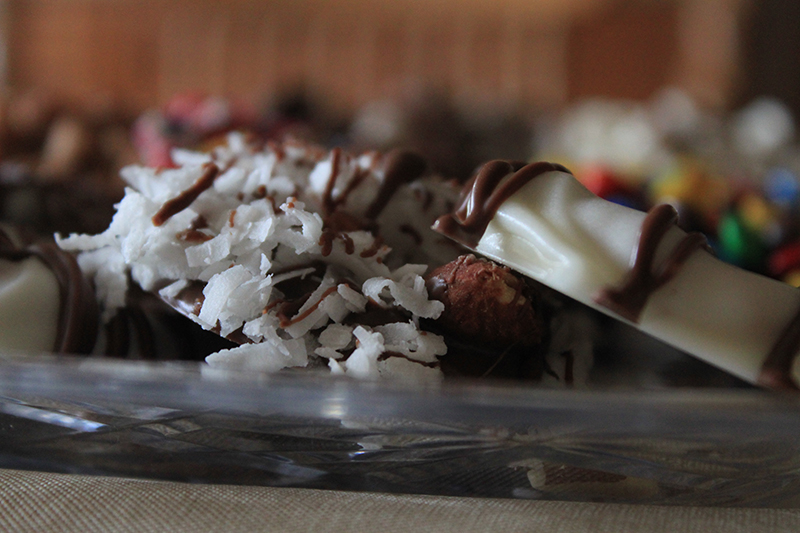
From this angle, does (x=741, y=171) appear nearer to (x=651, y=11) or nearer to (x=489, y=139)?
(x=489, y=139)

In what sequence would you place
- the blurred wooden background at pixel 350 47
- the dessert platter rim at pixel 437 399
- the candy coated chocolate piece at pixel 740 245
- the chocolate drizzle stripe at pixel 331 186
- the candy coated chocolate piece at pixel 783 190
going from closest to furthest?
the dessert platter rim at pixel 437 399 < the chocolate drizzle stripe at pixel 331 186 < the candy coated chocolate piece at pixel 740 245 < the candy coated chocolate piece at pixel 783 190 < the blurred wooden background at pixel 350 47

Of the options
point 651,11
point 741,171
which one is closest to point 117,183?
point 741,171

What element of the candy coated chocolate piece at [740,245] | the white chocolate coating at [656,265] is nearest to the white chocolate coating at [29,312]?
the white chocolate coating at [656,265]

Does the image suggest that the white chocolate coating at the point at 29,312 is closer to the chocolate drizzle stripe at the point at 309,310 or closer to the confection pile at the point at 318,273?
the confection pile at the point at 318,273

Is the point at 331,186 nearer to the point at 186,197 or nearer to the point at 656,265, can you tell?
the point at 186,197

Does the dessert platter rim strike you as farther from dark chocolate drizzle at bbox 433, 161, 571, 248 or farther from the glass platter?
dark chocolate drizzle at bbox 433, 161, 571, 248

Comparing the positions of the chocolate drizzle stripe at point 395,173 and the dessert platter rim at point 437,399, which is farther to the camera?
the chocolate drizzle stripe at point 395,173

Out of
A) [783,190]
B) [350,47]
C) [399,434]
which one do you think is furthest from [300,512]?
[350,47]
